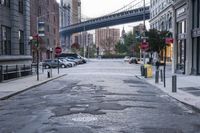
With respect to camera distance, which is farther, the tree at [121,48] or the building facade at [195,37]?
the tree at [121,48]

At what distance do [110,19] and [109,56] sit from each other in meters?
41.0

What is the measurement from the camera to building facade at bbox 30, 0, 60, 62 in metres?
92.6

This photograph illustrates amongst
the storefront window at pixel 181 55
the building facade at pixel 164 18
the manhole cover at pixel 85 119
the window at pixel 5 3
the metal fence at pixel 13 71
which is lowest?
the manhole cover at pixel 85 119

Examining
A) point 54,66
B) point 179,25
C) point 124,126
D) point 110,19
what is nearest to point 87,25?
point 110,19

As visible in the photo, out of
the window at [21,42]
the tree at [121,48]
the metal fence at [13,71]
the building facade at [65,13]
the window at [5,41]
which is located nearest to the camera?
the metal fence at [13,71]

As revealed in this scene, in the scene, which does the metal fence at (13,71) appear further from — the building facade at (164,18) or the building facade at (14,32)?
the building facade at (164,18)

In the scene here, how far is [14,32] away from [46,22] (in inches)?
2720

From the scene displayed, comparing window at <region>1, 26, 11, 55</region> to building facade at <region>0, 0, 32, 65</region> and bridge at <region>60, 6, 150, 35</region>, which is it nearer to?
building facade at <region>0, 0, 32, 65</region>

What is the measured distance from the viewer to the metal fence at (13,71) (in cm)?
2925

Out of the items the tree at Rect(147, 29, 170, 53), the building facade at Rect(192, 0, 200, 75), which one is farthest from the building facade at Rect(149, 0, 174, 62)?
the building facade at Rect(192, 0, 200, 75)

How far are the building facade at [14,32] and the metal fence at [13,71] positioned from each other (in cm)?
49

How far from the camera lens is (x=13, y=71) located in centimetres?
3225

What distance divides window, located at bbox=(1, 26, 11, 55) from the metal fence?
1404mm

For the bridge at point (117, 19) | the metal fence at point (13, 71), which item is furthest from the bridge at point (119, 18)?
the metal fence at point (13, 71)
